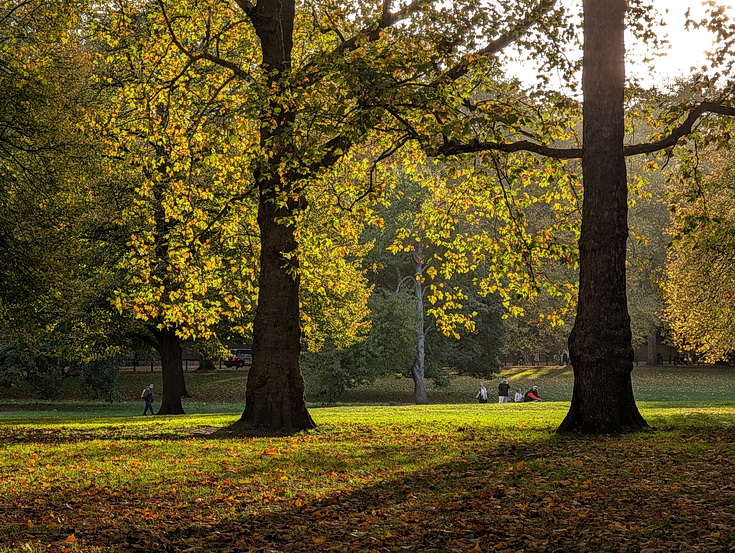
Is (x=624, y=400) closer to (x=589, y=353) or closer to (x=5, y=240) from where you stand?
(x=589, y=353)

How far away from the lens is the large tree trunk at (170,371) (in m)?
31.6

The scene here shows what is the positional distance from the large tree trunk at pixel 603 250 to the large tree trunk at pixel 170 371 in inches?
798

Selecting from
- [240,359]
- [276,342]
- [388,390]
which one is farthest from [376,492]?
[240,359]

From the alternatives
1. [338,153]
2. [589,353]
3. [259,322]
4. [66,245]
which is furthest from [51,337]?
[589,353]

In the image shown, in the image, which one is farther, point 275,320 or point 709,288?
point 709,288

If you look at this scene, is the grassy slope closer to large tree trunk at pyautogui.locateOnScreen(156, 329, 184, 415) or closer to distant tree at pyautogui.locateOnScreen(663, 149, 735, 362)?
large tree trunk at pyautogui.locateOnScreen(156, 329, 184, 415)

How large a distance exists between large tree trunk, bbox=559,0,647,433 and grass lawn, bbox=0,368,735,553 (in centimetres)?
71

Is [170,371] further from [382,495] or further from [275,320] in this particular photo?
[382,495]

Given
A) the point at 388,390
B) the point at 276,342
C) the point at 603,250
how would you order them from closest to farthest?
the point at 603,250, the point at 276,342, the point at 388,390

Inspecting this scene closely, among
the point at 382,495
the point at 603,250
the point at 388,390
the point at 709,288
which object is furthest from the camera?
the point at 388,390

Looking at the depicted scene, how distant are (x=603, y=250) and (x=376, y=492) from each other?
6.51 meters

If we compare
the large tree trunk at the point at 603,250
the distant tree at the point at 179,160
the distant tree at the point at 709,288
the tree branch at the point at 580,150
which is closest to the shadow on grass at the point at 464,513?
the large tree trunk at the point at 603,250

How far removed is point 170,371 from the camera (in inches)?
1248

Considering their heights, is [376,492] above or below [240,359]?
below
